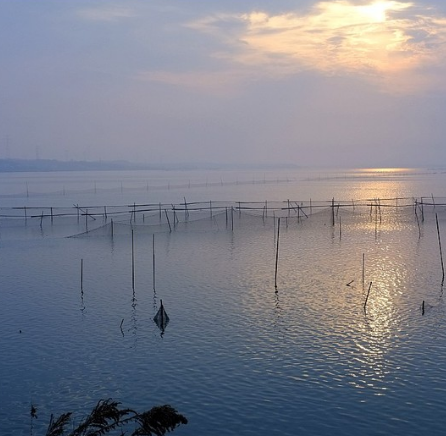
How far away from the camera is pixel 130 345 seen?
518 inches

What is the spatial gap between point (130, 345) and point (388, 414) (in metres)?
5.70

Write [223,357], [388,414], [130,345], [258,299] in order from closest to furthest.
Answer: [388,414], [223,357], [130,345], [258,299]

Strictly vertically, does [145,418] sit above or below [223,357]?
above

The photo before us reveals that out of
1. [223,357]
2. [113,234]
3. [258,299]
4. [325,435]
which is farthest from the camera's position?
[113,234]

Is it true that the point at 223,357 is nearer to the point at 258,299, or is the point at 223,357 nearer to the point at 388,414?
the point at 388,414

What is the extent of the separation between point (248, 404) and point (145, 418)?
4587 mm

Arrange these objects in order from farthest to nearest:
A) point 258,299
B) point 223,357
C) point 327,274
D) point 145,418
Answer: point 327,274 < point 258,299 < point 223,357 < point 145,418

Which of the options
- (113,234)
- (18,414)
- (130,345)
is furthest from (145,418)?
(113,234)

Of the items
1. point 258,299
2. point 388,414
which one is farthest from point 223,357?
point 258,299

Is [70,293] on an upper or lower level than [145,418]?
lower

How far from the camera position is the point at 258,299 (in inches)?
664

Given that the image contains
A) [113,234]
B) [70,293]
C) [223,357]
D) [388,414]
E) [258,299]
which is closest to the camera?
[388,414]

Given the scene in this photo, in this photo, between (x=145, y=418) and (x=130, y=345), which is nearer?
(x=145, y=418)

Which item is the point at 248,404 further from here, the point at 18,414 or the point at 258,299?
the point at 258,299
